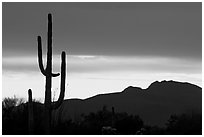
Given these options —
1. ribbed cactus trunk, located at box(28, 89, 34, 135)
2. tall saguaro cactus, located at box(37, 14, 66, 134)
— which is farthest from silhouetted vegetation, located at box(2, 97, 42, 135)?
tall saguaro cactus, located at box(37, 14, 66, 134)

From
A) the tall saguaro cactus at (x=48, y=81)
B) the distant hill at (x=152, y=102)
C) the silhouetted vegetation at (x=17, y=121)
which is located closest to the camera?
the tall saguaro cactus at (x=48, y=81)

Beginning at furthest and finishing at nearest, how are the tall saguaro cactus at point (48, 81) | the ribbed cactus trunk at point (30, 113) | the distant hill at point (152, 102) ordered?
the distant hill at point (152, 102) < the ribbed cactus trunk at point (30, 113) < the tall saguaro cactus at point (48, 81)

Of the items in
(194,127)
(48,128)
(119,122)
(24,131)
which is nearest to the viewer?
(48,128)

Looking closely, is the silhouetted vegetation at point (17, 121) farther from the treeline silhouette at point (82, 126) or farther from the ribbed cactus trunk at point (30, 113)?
the ribbed cactus trunk at point (30, 113)

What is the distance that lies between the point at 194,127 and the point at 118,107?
53.9 ft

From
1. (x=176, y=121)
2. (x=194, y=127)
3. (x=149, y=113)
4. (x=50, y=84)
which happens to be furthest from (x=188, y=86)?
(x=50, y=84)

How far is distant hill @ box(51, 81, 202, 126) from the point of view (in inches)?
1083

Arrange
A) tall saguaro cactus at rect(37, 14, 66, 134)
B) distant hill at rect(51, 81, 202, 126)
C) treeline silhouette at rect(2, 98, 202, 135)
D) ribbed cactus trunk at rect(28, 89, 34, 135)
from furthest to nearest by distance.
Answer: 1. distant hill at rect(51, 81, 202, 126)
2. treeline silhouette at rect(2, 98, 202, 135)
3. ribbed cactus trunk at rect(28, 89, 34, 135)
4. tall saguaro cactus at rect(37, 14, 66, 134)

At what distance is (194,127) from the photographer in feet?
51.3

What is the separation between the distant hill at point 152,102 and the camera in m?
27.5

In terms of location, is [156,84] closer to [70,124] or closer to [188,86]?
[188,86]

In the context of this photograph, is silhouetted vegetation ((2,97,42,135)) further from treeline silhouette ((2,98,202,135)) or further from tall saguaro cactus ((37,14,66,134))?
tall saguaro cactus ((37,14,66,134))

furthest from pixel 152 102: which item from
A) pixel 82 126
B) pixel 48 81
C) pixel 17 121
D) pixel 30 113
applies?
pixel 48 81

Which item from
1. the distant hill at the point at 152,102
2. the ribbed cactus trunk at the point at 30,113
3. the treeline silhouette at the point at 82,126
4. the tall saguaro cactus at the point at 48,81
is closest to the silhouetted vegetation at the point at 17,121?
the treeline silhouette at the point at 82,126
